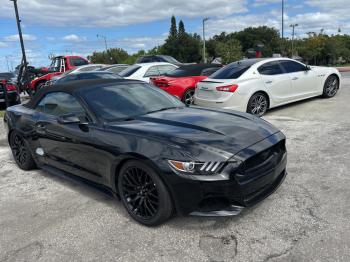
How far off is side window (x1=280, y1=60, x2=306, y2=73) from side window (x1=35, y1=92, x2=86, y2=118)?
6.27 metres

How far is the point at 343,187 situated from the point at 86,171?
2990 millimetres

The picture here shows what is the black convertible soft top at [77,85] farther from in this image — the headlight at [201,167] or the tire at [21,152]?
the headlight at [201,167]

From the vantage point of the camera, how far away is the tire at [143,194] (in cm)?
320

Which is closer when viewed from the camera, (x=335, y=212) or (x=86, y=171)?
(x=335, y=212)

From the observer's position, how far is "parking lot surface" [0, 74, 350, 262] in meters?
2.96

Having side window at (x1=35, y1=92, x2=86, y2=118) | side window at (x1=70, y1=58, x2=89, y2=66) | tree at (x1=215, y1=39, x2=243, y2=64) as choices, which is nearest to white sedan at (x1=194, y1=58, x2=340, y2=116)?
side window at (x1=35, y1=92, x2=86, y2=118)

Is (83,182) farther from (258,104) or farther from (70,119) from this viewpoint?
(258,104)

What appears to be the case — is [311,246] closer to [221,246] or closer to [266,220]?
[266,220]

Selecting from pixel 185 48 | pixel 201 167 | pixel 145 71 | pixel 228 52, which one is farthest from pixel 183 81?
pixel 185 48

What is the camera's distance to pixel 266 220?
340 cm

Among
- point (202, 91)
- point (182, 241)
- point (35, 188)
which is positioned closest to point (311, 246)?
point (182, 241)

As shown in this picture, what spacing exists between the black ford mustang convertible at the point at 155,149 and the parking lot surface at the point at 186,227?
0.27 metres

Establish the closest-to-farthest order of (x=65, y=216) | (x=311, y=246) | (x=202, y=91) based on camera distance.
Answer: (x=311, y=246), (x=65, y=216), (x=202, y=91)

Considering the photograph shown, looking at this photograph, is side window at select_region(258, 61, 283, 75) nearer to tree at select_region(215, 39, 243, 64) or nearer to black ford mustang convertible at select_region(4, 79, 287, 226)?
black ford mustang convertible at select_region(4, 79, 287, 226)
